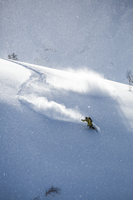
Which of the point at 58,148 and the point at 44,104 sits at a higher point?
the point at 44,104

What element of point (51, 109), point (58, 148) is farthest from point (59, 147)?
point (51, 109)

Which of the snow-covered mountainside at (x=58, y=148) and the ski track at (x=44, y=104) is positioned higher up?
the ski track at (x=44, y=104)

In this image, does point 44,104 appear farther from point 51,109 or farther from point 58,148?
point 58,148

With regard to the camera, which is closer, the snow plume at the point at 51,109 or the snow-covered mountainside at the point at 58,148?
the snow-covered mountainside at the point at 58,148

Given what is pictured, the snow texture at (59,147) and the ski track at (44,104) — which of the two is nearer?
the snow texture at (59,147)

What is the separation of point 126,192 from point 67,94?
4.37 meters

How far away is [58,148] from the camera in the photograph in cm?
297

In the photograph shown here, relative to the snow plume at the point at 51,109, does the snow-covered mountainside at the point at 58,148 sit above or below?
below

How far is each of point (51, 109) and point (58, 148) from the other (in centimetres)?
162

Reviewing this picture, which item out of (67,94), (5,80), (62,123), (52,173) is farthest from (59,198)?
(5,80)

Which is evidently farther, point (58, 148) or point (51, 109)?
point (51, 109)

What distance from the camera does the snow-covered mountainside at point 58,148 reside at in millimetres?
2248

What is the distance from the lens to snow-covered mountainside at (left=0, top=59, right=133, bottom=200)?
2.25 metres

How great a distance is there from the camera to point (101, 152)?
325 centimetres
